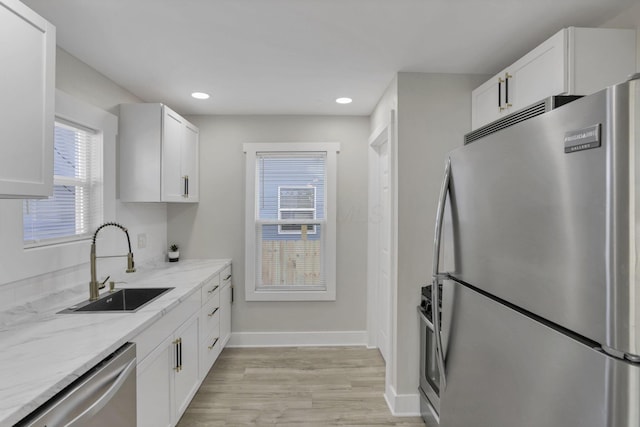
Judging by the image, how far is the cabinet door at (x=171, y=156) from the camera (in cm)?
265

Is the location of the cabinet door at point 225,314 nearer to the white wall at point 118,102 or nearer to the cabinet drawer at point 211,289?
the cabinet drawer at point 211,289

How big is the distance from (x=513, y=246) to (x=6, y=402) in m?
1.51

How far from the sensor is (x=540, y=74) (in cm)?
173

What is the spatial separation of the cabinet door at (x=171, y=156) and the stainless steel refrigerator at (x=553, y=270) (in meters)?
2.31

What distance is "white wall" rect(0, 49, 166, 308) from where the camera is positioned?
160cm

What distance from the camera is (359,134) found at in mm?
3449

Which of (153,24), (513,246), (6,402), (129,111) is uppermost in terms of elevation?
(153,24)

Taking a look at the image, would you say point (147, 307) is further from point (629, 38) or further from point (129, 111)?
point (629, 38)

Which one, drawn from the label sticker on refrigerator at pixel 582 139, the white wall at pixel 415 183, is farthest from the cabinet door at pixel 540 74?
the label sticker on refrigerator at pixel 582 139

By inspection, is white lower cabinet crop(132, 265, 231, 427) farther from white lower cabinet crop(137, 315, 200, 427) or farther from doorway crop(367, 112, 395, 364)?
doorway crop(367, 112, 395, 364)

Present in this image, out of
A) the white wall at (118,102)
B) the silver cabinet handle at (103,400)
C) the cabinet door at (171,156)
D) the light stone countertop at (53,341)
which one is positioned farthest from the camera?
the cabinet door at (171,156)

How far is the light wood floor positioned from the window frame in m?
0.54

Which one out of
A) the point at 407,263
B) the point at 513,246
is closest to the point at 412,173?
the point at 407,263

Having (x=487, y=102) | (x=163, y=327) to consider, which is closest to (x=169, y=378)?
(x=163, y=327)
